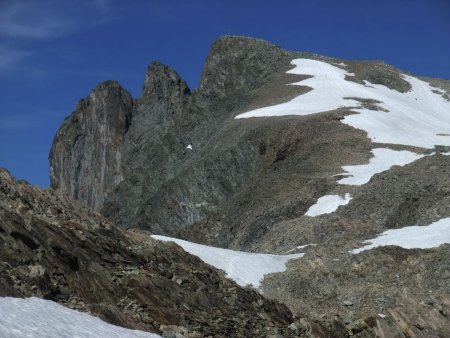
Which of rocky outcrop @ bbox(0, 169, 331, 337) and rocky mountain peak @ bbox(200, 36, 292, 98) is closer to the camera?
rocky outcrop @ bbox(0, 169, 331, 337)

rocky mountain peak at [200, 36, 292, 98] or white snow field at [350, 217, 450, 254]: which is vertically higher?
rocky mountain peak at [200, 36, 292, 98]

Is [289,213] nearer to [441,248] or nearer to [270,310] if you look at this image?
[441,248]

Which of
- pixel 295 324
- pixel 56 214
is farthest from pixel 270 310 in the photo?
pixel 56 214

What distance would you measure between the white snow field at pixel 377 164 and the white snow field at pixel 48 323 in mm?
32719

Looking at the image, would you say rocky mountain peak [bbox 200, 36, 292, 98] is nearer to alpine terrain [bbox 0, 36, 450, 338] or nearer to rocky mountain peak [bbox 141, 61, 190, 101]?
alpine terrain [bbox 0, 36, 450, 338]

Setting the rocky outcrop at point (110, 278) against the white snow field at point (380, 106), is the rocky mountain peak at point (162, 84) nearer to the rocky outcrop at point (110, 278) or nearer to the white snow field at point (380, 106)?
the white snow field at point (380, 106)

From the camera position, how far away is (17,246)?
728 inches

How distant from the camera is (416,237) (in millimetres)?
33156

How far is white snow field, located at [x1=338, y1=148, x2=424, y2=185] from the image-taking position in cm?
4878

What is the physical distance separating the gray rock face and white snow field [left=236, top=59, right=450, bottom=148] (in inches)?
1221

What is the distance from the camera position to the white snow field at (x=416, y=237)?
32.0 metres

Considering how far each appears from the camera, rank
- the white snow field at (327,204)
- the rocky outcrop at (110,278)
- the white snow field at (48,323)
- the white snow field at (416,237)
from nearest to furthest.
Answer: the white snow field at (48,323) → the rocky outcrop at (110,278) → the white snow field at (416,237) → the white snow field at (327,204)

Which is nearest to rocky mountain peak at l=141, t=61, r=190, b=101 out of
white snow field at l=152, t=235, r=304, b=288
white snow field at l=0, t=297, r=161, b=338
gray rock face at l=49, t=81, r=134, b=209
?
gray rock face at l=49, t=81, r=134, b=209

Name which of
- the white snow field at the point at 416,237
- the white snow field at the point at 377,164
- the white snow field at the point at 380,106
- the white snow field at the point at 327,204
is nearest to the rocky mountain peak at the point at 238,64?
the white snow field at the point at 380,106
